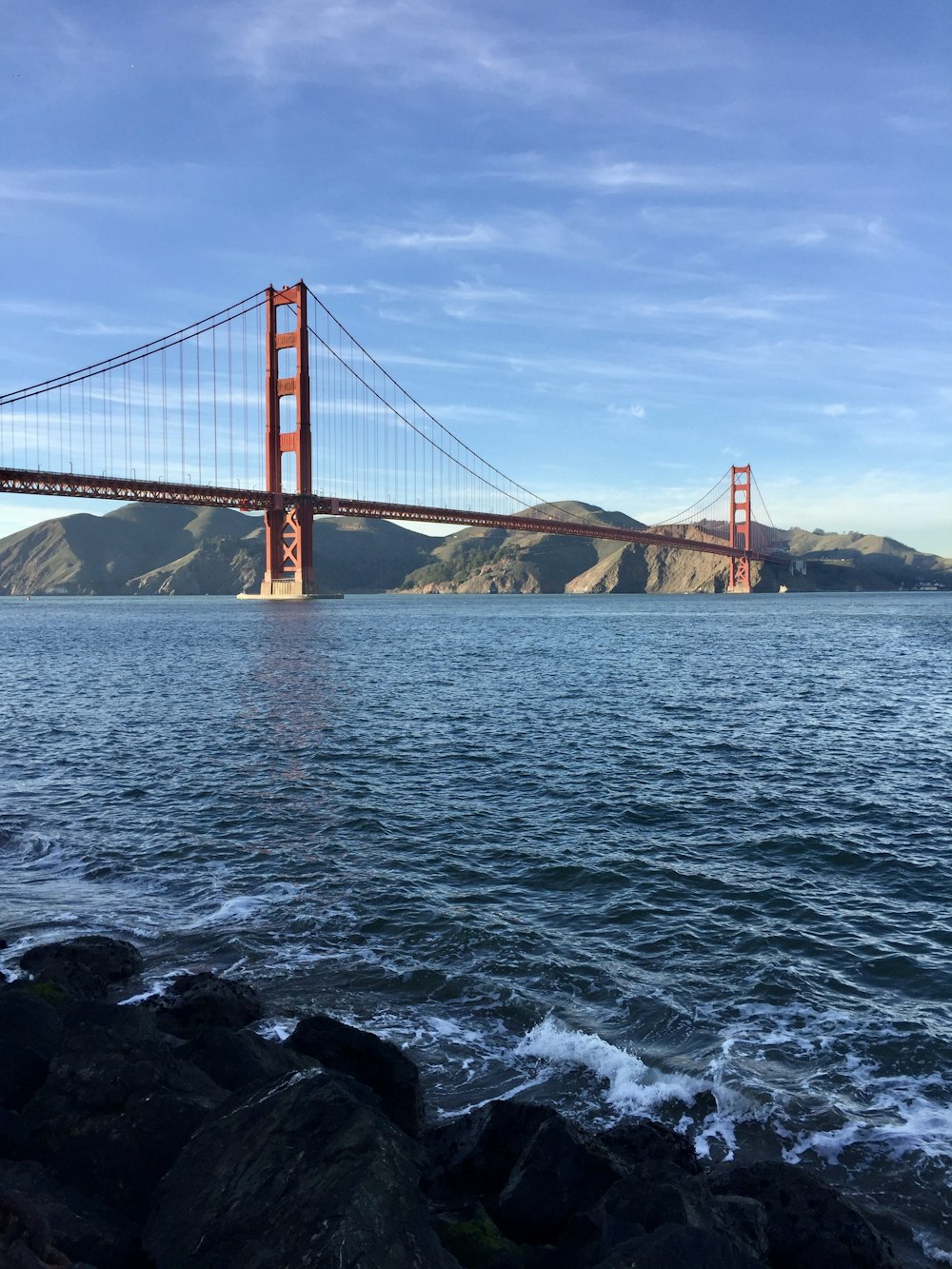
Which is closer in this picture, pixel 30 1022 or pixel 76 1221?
pixel 76 1221

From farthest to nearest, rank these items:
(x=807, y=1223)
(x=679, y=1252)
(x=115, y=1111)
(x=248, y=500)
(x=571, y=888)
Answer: (x=248, y=500), (x=571, y=888), (x=115, y=1111), (x=807, y=1223), (x=679, y=1252)

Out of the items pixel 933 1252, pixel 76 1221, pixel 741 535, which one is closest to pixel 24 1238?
pixel 76 1221

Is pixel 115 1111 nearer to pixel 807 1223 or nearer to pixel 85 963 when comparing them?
pixel 85 963

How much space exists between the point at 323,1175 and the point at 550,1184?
173 centimetres

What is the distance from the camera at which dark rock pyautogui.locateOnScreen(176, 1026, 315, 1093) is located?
690 cm

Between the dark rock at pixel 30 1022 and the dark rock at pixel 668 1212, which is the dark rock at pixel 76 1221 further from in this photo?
the dark rock at pixel 668 1212

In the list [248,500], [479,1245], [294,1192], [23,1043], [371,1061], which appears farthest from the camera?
[248,500]

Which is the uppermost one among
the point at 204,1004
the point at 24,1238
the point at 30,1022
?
the point at 24,1238

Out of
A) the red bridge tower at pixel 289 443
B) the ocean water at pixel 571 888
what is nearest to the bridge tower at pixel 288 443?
the red bridge tower at pixel 289 443

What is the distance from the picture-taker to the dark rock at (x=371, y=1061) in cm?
682

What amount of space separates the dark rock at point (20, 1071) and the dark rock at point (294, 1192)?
1991 mm

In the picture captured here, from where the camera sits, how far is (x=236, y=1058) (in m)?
7.00

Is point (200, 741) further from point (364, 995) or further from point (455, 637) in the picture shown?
point (455, 637)

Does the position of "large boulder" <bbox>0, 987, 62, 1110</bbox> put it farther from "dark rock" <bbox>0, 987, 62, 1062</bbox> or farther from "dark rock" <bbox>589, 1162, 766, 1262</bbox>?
"dark rock" <bbox>589, 1162, 766, 1262</bbox>
